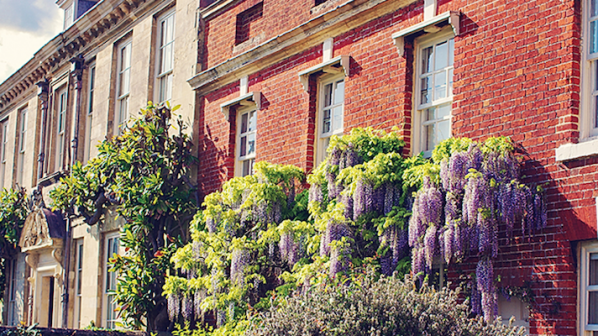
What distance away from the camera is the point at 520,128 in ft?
31.8

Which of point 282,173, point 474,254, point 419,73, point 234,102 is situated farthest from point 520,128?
point 234,102

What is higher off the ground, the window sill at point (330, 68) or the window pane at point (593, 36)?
the window sill at point (330, 68)

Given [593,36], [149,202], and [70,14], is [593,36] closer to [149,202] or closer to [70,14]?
[149,202]

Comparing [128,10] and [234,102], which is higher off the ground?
[128,10]

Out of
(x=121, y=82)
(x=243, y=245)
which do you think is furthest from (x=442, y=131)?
(x=121, y=82)

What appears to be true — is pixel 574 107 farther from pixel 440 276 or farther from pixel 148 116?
pixel 148 116

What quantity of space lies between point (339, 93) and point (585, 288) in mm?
5467

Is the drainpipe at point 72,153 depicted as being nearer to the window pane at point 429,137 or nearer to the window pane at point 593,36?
the window pane at point 429,137

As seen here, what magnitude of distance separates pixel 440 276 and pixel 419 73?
2.86 meters

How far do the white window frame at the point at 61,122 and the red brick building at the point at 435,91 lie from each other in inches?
323

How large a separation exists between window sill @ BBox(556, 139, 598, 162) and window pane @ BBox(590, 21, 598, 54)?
1.05 meters

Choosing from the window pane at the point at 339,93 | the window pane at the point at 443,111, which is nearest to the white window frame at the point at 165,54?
the window pane at the point at 339,93

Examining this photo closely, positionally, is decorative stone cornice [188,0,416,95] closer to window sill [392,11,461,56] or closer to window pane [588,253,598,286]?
window sill [392,11,461,56]

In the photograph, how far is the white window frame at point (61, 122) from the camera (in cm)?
2350
